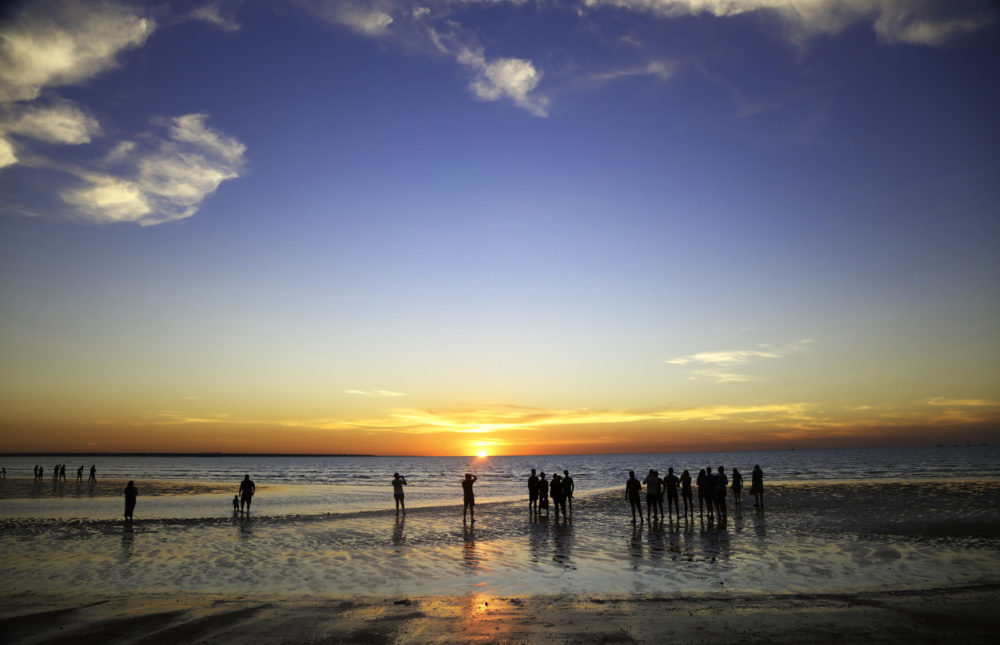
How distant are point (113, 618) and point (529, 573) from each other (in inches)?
323

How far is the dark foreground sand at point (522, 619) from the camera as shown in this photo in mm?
8297

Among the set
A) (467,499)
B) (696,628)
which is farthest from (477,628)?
(467,499)

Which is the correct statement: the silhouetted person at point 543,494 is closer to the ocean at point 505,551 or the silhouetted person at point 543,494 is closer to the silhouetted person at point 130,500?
the ocean at point 505,551

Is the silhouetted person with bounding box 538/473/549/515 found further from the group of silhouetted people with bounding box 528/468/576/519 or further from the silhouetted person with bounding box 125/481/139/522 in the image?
the silhouetted person with bounding box 125/481/139/522

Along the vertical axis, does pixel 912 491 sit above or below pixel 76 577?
below

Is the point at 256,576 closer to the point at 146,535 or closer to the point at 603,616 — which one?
the point at 603,616

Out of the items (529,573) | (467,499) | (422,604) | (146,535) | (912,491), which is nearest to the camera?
(422,604)

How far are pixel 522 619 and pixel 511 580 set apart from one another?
3.44 m

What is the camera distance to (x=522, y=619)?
9344mm

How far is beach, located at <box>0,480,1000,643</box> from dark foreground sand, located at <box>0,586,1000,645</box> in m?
0.05

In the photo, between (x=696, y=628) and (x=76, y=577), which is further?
(x=76, y=577)

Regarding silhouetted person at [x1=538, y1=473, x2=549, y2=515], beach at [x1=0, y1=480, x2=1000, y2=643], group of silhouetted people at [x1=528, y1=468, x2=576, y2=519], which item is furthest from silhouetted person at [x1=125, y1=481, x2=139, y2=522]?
silhouetted person at [x1=538, y1=473, x2=549, y2=515]

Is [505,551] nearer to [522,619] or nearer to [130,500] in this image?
[522,619]

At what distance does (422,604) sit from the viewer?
10539mm
